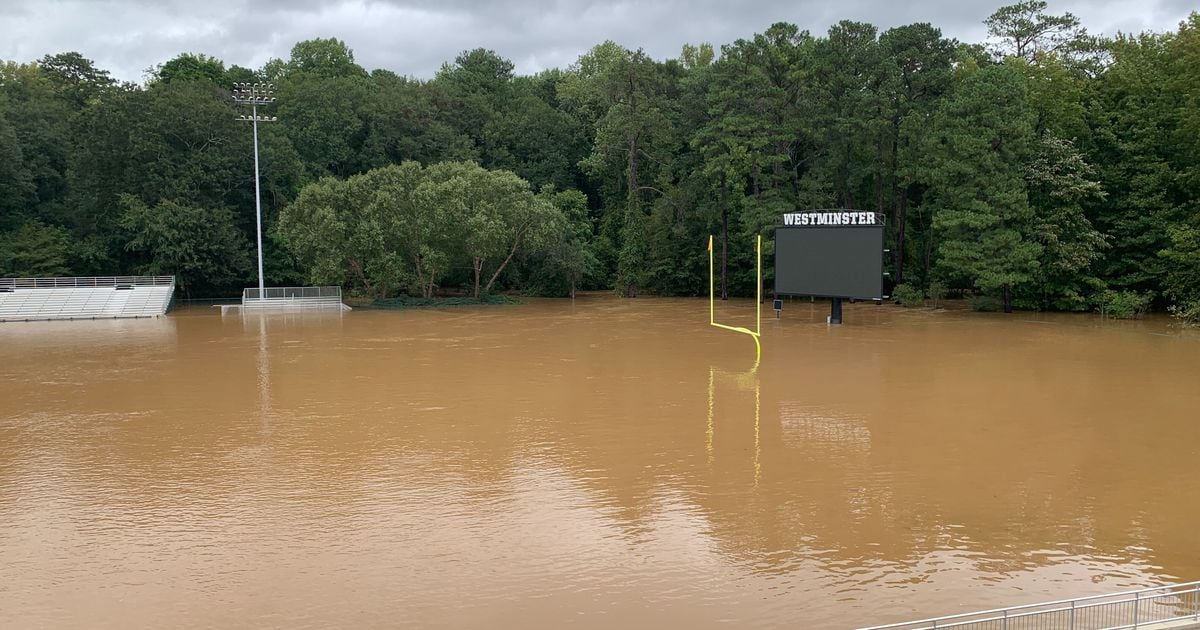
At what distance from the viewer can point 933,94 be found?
45.2m

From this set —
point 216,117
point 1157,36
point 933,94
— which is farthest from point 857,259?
point 216,117

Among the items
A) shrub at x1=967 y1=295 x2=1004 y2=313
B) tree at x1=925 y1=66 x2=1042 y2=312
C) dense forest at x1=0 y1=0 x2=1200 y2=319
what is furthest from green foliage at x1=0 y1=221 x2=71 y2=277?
shrub at x1=967 y1=295 x2=1004 y2=313

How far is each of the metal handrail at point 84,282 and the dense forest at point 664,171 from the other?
148 centimetres

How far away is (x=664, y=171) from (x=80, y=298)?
1433 inches

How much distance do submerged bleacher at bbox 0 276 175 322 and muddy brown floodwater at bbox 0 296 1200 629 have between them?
19261 mm

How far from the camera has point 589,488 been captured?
1306cm

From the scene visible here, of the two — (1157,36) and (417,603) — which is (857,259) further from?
(417,603)

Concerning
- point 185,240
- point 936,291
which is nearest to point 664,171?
point 936,291

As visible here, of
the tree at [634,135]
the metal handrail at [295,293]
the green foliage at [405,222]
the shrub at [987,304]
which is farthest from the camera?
the tree at [634,135]

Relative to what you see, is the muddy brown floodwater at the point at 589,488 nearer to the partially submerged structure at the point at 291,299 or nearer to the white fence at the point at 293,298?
the partially submerged structure at the point at 291,299

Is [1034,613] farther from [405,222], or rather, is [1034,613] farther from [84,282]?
[84,282]

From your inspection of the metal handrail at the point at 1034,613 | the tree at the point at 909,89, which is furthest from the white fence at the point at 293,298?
the metal handrail at the point at 1034,613

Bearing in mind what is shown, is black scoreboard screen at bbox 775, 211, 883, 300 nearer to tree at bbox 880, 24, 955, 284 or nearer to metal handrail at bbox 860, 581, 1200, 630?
tree at bbox 880, 24, 955, 284

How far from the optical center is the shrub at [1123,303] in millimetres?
36500
